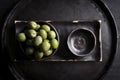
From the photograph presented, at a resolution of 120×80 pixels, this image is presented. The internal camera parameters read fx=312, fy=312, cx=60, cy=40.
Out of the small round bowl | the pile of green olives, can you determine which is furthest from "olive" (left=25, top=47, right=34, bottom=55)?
the small round bowl

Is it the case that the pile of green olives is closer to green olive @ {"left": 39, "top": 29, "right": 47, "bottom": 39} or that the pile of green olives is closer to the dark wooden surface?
green olive @ {"left": 39, "top": 29, "right": 47, "bottom": 39}

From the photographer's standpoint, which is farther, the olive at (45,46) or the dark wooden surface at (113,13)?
the dark wooden surface at (113,13)

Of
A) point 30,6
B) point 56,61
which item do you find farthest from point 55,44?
point 30,6

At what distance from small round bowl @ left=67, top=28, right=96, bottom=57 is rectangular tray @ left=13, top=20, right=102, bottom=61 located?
18 mm

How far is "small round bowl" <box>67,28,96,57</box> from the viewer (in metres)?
1.16

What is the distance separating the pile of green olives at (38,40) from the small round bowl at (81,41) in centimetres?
7

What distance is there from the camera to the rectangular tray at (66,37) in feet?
3.84

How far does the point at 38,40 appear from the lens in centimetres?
108

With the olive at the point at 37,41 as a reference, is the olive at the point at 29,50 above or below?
below

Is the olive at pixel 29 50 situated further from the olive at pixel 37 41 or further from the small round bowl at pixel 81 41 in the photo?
the small round bowl at pixel 81 41

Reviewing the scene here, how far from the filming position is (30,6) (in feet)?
3.91

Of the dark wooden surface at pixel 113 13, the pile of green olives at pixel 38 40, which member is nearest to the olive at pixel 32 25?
the pile of green olives at pixel 38 40

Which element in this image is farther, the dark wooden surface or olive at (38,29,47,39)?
the dark wooden surface

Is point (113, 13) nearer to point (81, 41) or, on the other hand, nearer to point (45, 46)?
point (81, 41)
